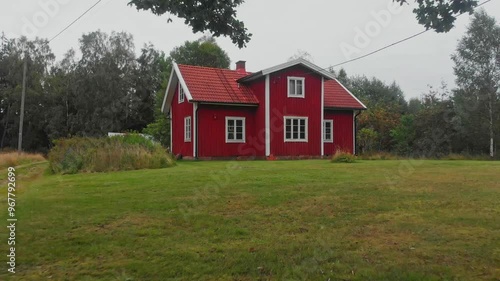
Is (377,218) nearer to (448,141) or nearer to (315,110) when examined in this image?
(315,110)

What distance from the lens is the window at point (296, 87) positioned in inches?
872

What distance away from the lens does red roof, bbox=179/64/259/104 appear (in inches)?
838

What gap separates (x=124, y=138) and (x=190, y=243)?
13101 millimetres

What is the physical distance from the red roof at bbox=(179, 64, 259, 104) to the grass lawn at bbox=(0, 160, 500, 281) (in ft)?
41.9

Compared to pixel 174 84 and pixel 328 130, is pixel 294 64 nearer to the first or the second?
pixel 328 130

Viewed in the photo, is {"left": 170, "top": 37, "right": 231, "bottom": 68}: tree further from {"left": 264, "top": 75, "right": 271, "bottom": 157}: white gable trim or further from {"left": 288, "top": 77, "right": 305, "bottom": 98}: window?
{"left": 264, "top": 75, "right": 271, "bottom": 157}: white gable trim

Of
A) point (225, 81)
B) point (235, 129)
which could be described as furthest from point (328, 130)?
point (225, 81)

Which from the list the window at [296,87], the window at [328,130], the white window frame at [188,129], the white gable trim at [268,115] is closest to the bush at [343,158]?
the white gable trim at [268,115]

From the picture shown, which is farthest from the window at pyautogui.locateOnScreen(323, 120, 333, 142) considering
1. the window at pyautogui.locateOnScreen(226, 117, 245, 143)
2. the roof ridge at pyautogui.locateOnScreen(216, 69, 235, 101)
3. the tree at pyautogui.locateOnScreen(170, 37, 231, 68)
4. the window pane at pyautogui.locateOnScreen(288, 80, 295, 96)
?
the tree at pyautogui.locateOnScreen(170, 37, 231, 68)

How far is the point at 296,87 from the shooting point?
22.3 meters

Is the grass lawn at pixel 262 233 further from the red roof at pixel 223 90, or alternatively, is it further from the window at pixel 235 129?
the window at pixel 235 129

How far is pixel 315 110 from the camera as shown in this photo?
2264 cm

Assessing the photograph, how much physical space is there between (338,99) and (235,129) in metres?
6.72

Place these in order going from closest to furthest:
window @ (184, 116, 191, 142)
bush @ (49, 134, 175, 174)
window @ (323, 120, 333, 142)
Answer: bush @ (49, 134, 175, 174) → window @ (184, 116, 191, 142) → window @ (323, 120, 333, 142)
